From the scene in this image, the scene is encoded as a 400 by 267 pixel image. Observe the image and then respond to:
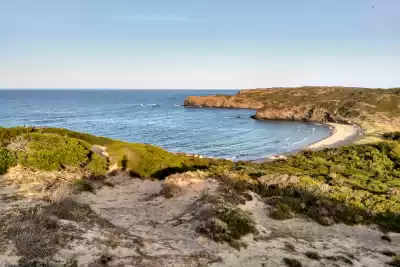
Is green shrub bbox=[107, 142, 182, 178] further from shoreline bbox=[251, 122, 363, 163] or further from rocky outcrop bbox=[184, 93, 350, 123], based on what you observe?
rocky outcrop bbox=[184, 93, 350, 123]

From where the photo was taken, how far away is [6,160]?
18.4 m

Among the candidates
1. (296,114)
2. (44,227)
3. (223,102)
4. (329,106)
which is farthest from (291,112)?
(44,227)

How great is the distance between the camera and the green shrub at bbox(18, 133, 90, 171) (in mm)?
18812

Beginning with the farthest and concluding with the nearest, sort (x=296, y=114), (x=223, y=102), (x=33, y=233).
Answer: (x=223, y=102)
(x=296, y=114)
(x=33, y=233)

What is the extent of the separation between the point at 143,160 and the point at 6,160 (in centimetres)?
809

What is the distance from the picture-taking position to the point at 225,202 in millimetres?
15898

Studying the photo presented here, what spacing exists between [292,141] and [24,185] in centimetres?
6233

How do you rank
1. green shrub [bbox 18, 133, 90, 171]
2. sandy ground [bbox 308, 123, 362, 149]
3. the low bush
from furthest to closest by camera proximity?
1. sandy ground [bbox 308, 123, 362, 149]
2. green shrub [bbox 18, 133, 90, 171]
3. the low bush

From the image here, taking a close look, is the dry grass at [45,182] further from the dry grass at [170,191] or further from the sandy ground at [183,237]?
the dry grass at [170,191]

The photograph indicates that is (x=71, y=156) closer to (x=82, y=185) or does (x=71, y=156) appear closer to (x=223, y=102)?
(x=82, y=185)

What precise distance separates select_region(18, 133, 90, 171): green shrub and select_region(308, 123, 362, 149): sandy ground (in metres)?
47.6

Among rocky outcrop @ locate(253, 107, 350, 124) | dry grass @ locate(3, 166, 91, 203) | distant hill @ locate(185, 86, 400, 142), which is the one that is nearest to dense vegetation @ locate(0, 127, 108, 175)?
dry grass @ locate(3, 166, 91, 203)

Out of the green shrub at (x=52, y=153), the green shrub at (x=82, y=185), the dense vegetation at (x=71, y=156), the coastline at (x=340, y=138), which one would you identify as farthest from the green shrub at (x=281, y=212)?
the coastline at (x=340, y=138)

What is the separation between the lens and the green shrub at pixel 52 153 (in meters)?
18.8
